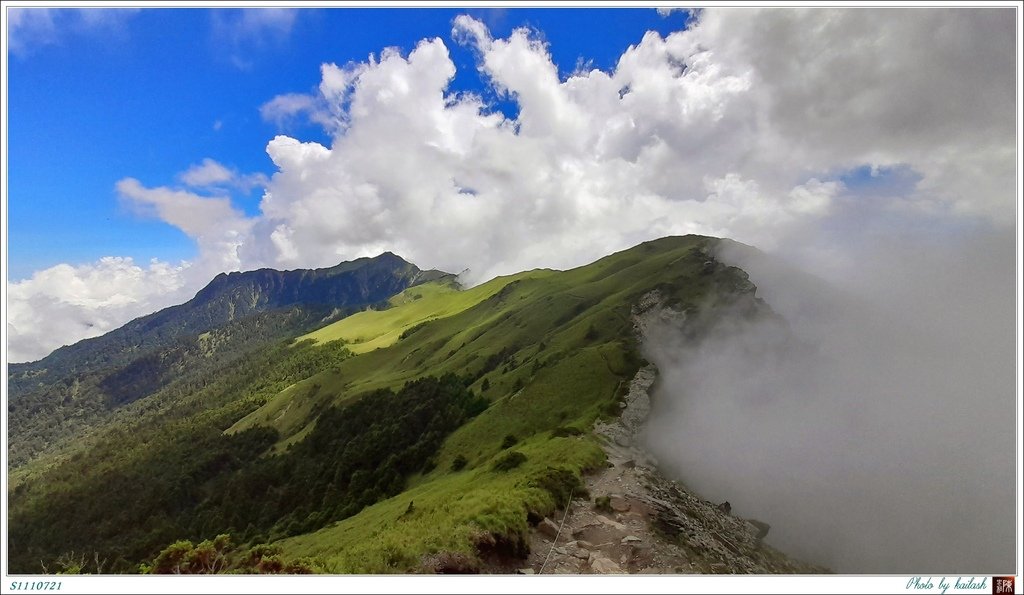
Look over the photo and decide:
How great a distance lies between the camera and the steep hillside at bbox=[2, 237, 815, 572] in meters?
23.5

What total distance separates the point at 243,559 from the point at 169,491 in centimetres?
13207

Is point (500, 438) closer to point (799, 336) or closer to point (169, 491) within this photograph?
point (799, 336)

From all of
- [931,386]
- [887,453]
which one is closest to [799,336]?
[931,386]

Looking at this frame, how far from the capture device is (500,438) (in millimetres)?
51500

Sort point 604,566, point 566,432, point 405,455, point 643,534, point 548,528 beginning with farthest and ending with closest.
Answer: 1. point 405,455
2. point 566,432
3. point 643,534
4. point 548,528
5. point 604,566

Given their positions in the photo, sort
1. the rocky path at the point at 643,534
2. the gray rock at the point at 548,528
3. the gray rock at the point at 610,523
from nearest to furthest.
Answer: the rocky path at the point at 643,534, the gray rock at the point at 548,528, the gray rock at the point at 610,523

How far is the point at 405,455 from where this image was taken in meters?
70.9

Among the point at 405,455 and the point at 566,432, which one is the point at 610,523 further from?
the point at 405,455

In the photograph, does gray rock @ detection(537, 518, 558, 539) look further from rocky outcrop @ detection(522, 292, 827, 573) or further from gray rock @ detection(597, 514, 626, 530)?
gray rock @ detection(597, 514, 626, 530)

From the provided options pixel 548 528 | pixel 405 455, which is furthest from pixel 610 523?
pixel 405 455

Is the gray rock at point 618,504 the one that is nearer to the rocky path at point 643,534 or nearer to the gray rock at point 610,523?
the rocky path at point 643,534

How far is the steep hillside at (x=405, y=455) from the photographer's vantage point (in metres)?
23.5

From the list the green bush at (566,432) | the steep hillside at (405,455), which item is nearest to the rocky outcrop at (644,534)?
the steep hillside at (405,455)

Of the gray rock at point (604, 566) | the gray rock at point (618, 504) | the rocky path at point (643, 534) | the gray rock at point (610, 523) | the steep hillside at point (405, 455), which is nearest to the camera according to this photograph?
the gray rock at point (604, 566)
